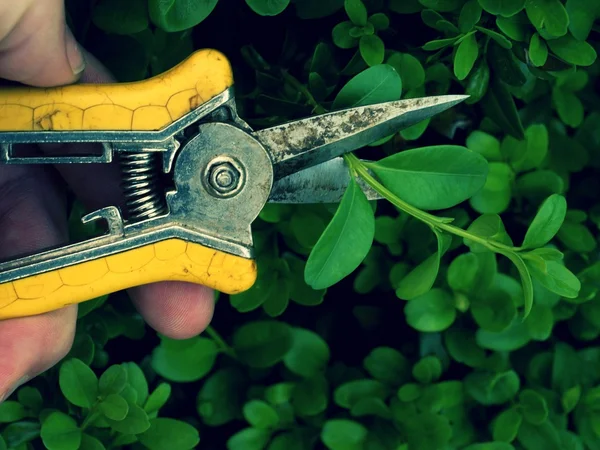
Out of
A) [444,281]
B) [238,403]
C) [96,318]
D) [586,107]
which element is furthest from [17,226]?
[586,107]

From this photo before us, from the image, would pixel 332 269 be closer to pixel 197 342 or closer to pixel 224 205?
pixel 224 205

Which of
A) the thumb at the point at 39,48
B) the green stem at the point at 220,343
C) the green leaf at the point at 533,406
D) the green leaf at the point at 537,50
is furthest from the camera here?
the green stem at the point at 220,343

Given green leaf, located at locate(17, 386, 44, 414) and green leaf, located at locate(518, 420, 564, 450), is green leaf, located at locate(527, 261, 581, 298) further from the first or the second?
green leaf, located at locate(17, 386, 44, 414)

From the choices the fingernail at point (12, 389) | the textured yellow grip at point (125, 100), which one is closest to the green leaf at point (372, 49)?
the textured yellow grip at point (125, 100)

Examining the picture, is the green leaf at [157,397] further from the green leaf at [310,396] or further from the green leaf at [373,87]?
the green leaf at [373,87]

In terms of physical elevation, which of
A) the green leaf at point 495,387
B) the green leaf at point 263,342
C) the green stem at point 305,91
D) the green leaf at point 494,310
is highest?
the green stem at point 305,91
